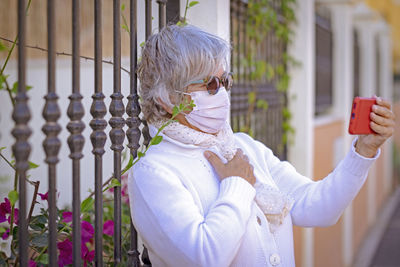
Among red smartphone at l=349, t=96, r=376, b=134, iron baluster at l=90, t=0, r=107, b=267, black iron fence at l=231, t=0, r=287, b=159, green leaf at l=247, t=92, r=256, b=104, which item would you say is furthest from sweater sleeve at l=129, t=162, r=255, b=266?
green leaf at l=247, t=92, r=256, b=104

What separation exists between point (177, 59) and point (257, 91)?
72.1 inches

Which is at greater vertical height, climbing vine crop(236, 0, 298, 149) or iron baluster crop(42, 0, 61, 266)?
climbing vine crop(236, 0, 298, 149)

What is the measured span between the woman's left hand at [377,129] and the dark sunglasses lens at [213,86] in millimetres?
522

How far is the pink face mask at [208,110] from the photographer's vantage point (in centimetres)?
185

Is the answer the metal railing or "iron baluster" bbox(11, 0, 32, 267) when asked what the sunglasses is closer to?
the metal railing

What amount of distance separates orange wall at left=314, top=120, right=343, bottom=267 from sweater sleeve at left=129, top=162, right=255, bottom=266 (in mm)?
3165

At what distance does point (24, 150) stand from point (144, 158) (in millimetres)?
448

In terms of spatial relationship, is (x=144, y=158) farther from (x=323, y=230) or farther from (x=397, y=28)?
(x=397, y=28)

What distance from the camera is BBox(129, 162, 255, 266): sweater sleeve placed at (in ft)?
5.27

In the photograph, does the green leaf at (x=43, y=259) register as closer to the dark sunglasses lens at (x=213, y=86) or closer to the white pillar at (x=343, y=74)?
the dark sunglasses lens at (x=213, y=86)

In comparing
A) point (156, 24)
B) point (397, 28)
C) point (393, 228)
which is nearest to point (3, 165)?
point (156, 24)

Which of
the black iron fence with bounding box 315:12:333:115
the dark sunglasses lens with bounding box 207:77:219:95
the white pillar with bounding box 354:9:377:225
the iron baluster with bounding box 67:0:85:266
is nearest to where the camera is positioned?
the iron baluster with bounding box 67:0:85:266

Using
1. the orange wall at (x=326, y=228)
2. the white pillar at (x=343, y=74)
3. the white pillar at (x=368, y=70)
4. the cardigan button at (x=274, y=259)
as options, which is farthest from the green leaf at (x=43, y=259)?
the white pillar at (x=368, y=70)

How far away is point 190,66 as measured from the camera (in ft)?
5.84
